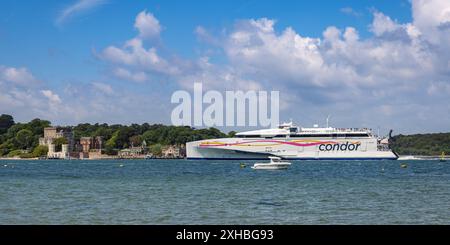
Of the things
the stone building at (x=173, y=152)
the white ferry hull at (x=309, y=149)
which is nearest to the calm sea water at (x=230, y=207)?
the white ferry hull at (x=309, y=149)

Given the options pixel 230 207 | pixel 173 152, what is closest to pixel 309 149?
pixel 173 152

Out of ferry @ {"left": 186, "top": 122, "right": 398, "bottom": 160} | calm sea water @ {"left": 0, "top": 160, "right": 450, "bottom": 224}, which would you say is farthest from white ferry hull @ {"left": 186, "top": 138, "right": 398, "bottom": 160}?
calm sea water @ {"left": 0, "top": 160, "right": 450, "bottom": 224}

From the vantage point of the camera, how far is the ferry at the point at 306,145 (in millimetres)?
117125

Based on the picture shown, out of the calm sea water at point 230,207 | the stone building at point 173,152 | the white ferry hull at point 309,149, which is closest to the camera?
the calm sea water at point 230,207

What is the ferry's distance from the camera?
11712cm

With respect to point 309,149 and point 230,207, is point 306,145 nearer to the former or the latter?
point 309,149

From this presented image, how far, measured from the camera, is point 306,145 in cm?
11731

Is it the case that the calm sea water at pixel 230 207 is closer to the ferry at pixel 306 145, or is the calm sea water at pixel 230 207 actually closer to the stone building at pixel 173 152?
the ferry at pixel 306 145

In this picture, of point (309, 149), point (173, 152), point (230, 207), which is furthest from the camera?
point (173, 152)

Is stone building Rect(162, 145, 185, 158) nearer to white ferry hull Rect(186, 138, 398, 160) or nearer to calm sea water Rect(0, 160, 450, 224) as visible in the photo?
white ferry hull Rect(186, 138, 398, 160)

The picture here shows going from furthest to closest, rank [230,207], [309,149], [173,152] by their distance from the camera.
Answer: [173,152] → [309,149] → [230,207]

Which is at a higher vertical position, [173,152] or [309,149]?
[173,152]

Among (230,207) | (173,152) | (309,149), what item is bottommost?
(230,207)
